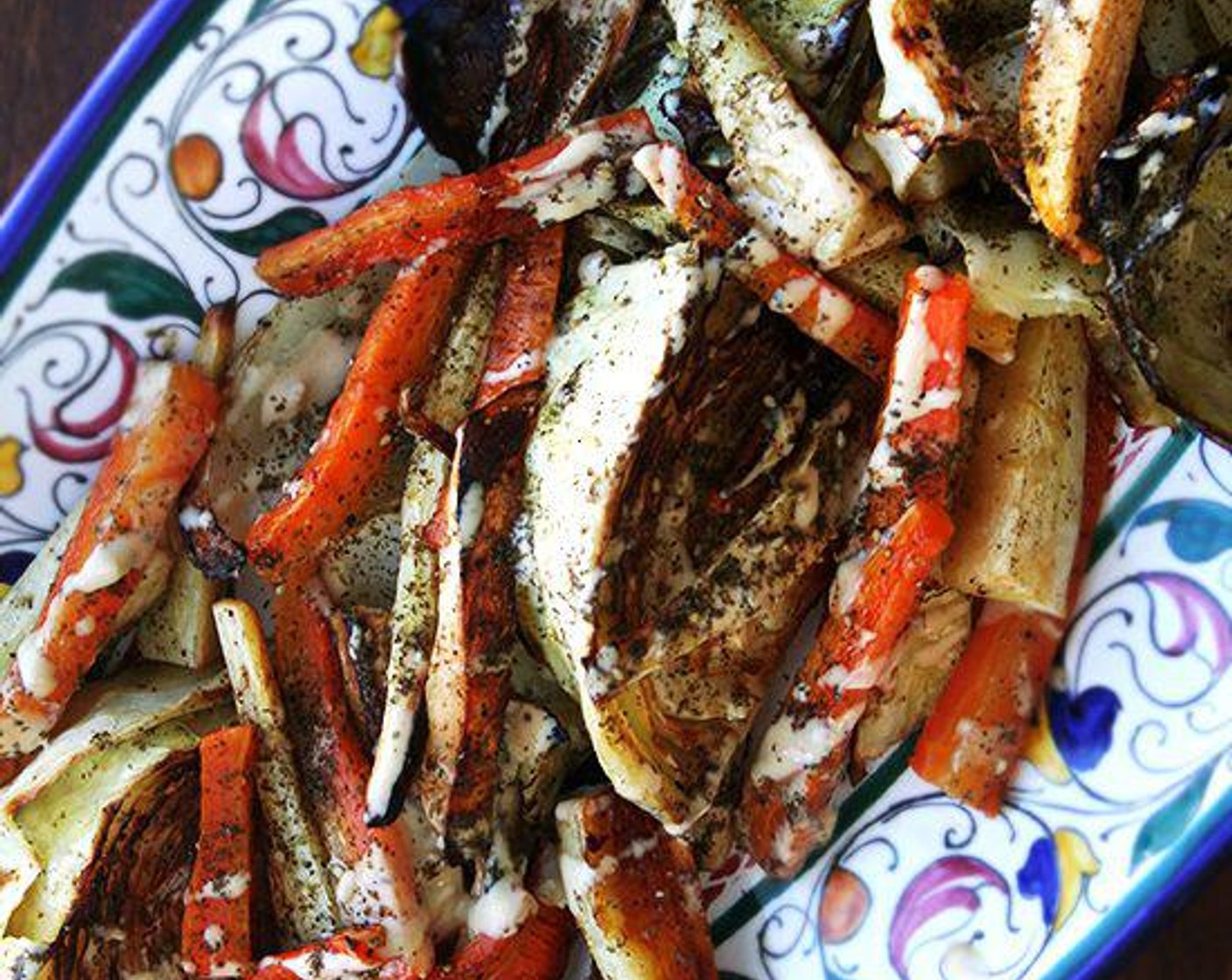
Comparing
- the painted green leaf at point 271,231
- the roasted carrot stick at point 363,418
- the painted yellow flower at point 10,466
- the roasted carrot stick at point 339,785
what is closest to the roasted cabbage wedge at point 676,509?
the roasted carrot stick at point 363,418

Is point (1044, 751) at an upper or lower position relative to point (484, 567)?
lower

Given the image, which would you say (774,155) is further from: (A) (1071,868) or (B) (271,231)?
(A) (1071,868)

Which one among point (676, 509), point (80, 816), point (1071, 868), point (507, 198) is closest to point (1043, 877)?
point (1071, 868)

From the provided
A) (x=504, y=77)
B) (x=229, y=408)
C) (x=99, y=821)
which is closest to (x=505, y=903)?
(x=99, y=821)

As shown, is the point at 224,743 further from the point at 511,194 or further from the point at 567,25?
the point at 567,25

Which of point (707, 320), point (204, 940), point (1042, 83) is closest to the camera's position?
point (1042, 83)
